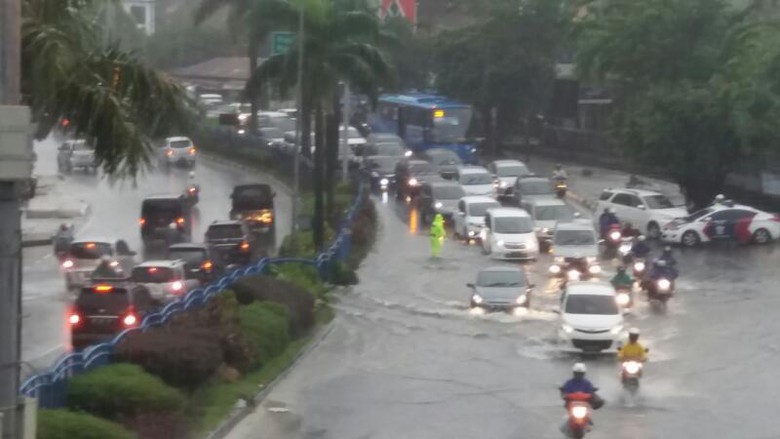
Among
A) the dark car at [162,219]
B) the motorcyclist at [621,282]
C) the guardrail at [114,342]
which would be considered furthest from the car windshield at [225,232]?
the motorcyclist at [621,282]

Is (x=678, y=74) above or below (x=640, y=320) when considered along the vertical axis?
above

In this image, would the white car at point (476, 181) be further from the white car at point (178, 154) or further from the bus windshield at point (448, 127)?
the white car at point (178, 154)

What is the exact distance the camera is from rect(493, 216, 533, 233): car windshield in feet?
156

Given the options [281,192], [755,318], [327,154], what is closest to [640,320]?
[755,318]

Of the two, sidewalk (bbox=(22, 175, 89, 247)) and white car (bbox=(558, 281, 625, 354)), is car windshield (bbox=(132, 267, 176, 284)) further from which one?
sidewalk (bbox=(22, 175, 89, 247))

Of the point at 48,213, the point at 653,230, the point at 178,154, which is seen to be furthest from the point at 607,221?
the point at 178,154

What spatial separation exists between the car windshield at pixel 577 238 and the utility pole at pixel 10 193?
3458 centimetres

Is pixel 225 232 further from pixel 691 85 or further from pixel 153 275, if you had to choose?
pixel 691 85

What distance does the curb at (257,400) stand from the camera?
2180 cm

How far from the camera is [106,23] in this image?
21.8 metres

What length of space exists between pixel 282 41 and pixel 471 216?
34.4ft

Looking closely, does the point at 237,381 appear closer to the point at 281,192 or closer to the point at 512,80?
the point at 281,192

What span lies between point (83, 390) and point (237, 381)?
22.2 ft

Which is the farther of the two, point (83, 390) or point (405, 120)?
point (405, 120)
